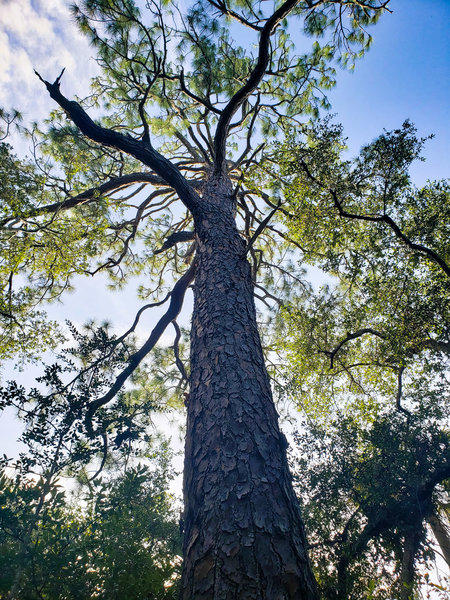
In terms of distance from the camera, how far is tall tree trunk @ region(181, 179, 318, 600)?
116 cm

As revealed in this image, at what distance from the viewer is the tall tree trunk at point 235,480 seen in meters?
1.16

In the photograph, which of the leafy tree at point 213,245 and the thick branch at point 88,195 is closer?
the leafy tree at point 213,245

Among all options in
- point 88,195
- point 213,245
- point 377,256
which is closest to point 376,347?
point 377,256

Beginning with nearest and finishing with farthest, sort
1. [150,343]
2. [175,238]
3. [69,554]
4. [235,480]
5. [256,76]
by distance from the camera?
[235,480] → [69,554] → [256,76] → [150,343] → [175,238]

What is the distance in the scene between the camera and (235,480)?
1.44 meters

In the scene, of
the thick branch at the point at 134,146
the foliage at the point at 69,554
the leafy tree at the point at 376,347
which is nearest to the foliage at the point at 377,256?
the leafy tree at the point at 376,347

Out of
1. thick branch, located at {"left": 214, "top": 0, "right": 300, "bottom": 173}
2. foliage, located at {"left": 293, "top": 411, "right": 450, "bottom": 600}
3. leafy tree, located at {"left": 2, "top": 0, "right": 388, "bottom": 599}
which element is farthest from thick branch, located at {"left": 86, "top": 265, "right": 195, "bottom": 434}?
foliage, located at {"left": 293, "top": 411, "right": 450, "bottom": 600}

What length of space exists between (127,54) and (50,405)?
6040 mm

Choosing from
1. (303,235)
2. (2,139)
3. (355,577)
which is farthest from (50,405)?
(2,139)

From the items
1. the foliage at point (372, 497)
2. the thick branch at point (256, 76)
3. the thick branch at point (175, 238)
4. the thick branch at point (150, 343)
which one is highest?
the thick branch at point (256, 76)

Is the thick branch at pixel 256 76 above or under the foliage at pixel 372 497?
above

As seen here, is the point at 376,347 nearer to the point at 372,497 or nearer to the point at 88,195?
the point at 372,497

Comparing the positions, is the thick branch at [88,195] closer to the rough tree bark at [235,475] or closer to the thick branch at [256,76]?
the thick branch at [256,76]

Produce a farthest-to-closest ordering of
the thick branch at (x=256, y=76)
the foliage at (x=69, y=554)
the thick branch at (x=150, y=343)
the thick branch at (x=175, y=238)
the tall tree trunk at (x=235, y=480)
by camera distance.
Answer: the thick branch at (x=175, y=238) < the thick branch at (x=256, y=76) < the thick branch at (x=150, y=343) < the foliage at (x=69, y=554) < the tall tree trunk at (x=235, y=480)
